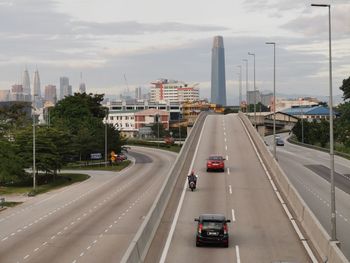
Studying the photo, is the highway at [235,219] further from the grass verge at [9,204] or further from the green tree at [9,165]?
the green tree at [9,165]

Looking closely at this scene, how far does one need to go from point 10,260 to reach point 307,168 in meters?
54.2

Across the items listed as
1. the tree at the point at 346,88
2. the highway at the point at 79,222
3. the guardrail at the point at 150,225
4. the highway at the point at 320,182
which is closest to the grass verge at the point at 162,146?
the highway at the point at 320,182

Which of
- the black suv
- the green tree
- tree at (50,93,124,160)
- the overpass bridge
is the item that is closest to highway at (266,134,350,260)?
the overpass bridge

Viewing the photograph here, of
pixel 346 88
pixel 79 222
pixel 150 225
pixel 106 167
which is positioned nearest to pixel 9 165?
pixel 79 222

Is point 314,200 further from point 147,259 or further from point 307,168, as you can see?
point 147,259

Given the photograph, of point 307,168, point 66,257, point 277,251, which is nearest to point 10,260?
point 66,257

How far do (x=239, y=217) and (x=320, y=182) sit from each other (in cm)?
3286

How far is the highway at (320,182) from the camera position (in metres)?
42.9

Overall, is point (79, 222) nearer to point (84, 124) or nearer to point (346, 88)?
point (84, 124)

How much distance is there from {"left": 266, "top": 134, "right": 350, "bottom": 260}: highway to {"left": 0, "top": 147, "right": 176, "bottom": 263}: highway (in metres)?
14.2

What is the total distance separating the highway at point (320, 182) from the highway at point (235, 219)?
5.27 m

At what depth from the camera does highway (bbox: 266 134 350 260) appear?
4294 cm

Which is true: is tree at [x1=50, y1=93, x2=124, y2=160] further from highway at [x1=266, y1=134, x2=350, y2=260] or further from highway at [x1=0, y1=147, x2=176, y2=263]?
highway at [x1=266, y1=134, x2=350, y2=260]

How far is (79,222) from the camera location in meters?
43.1
